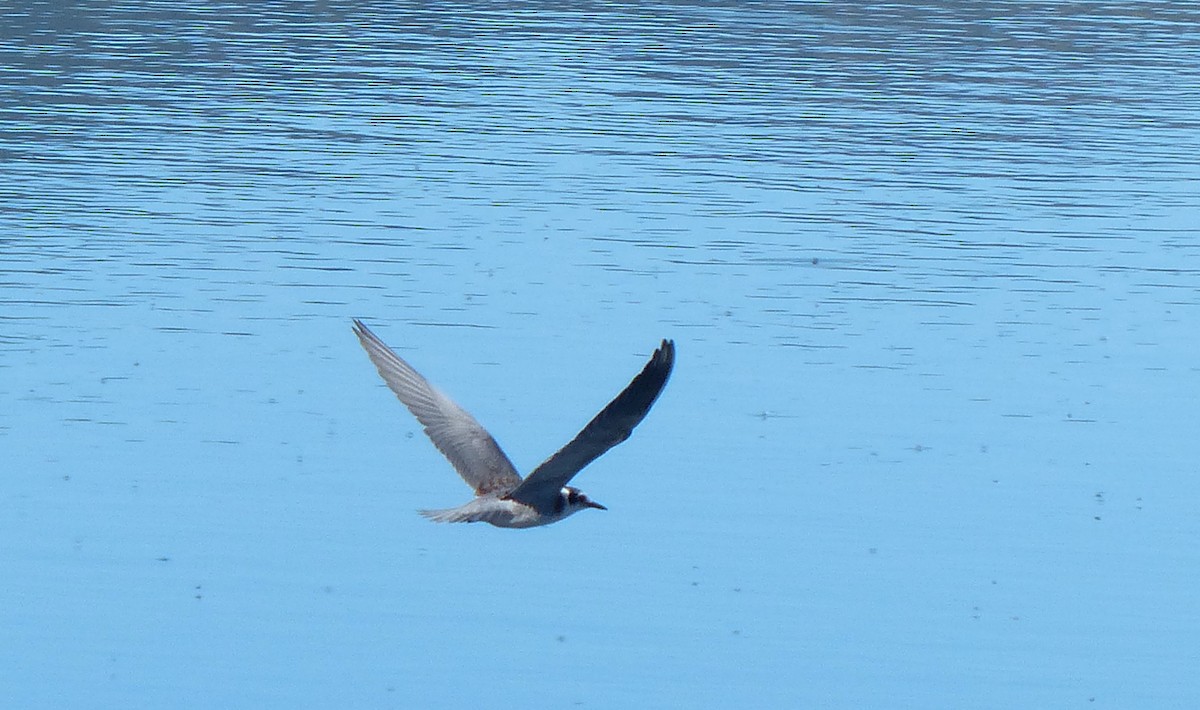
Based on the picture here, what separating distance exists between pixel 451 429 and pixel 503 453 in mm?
324

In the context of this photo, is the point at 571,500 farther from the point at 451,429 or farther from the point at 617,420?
the point at 617,420

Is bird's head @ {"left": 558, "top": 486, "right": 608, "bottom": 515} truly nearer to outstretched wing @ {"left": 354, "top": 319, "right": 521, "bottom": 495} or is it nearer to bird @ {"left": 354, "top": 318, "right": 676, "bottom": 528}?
bird @ {"left": 354, "top": 318, "right": 676, "bottom": 528}

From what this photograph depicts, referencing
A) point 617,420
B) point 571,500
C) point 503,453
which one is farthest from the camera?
point 503,453

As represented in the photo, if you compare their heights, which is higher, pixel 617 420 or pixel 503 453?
pixel 617 420

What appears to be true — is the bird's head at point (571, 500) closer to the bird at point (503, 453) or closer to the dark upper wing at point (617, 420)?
the bird at point (503, 453)

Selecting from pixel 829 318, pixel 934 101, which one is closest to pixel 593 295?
pixel 829 318

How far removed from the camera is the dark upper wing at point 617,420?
619 cm

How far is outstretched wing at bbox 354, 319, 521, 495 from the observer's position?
7.54 metres

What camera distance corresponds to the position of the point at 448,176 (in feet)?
55.5

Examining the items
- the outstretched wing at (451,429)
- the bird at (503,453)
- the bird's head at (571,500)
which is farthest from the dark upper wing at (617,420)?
the outstretched wing at (451,429)

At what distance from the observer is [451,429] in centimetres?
775

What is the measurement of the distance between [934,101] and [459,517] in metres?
15.6

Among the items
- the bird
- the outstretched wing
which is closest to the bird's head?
the bird

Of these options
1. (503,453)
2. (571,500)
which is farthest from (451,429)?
(571,500)
